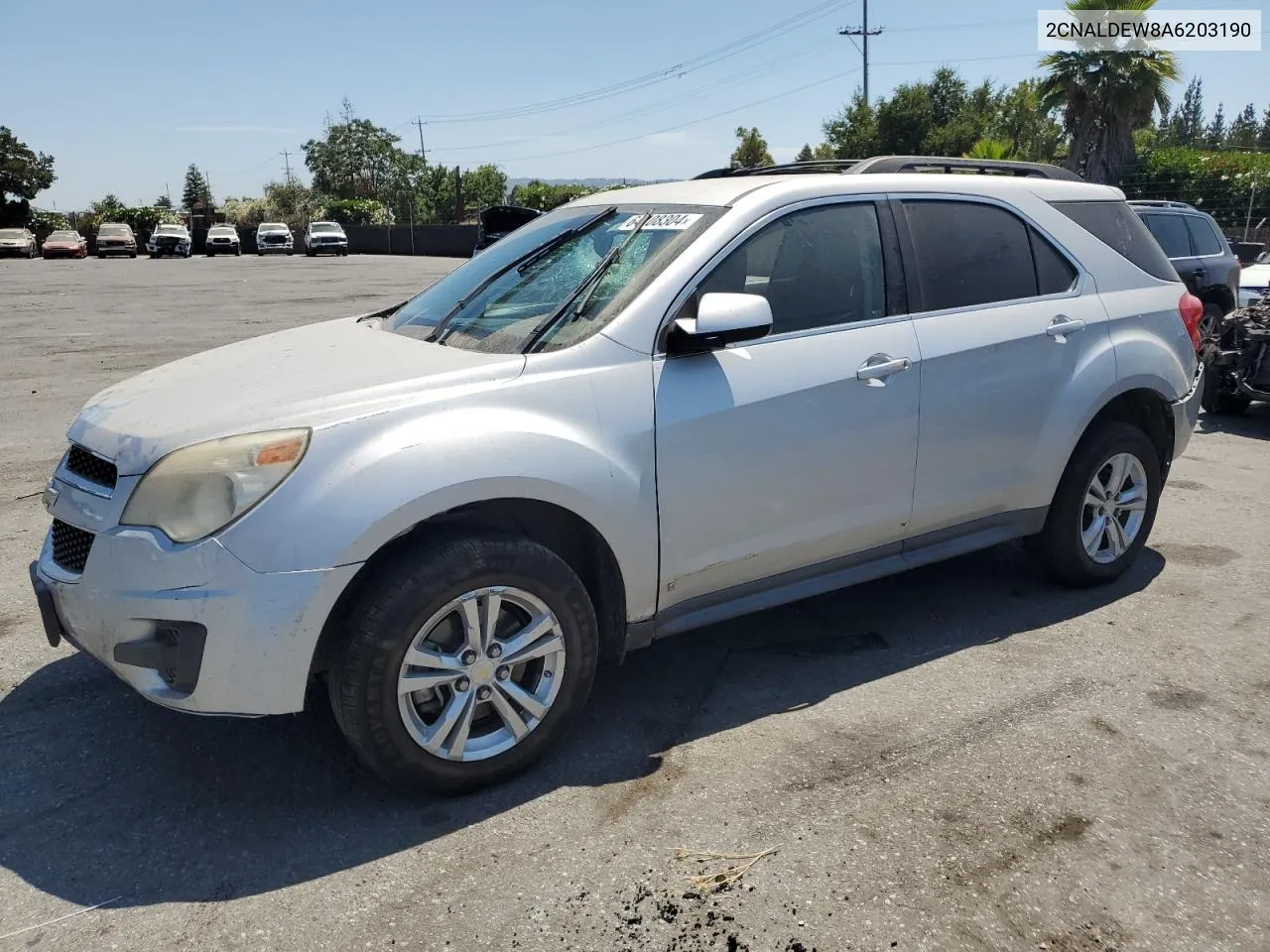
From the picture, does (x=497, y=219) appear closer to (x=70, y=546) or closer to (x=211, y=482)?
(x=70, y=546)

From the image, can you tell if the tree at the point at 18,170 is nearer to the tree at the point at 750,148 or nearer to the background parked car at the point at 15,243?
the background parked car at the point at 15,243

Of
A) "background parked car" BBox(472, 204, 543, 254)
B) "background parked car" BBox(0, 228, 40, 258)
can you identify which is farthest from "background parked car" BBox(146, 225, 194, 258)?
"background parked car" BBox(472, 204, 543, 254)

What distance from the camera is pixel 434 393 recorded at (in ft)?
10.0

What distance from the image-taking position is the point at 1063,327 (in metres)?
4.36

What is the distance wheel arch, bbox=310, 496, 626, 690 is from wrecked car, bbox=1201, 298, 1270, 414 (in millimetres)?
6935

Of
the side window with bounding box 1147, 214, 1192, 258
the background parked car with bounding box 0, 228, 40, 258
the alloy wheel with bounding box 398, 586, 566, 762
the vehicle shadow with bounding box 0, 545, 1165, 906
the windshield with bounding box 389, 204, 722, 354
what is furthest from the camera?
the background parked car with bounding box 0, 228, 40, 258

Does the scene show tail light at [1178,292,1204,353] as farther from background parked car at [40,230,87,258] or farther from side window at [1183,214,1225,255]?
background parked car at [40,230,87,258]

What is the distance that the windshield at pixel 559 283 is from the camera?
345 centimetres

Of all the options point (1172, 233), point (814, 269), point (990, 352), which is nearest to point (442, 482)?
point (814, 269)

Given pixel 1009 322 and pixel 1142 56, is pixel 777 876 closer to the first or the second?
pixel 1009 322

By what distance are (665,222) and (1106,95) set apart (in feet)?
95.0

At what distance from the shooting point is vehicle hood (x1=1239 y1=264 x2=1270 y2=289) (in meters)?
12.9

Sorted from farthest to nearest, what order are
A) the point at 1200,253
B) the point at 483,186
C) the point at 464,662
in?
the point at 483,186 → the point at 1200,253 → the point at 464,662

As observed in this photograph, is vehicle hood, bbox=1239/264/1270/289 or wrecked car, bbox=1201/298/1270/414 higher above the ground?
vehicle hood, bbox=1239/264/1270/289
